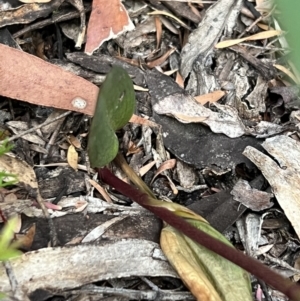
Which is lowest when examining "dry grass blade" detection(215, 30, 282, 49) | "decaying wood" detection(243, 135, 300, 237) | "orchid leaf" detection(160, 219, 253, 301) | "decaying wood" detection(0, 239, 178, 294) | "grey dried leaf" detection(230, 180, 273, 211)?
"decaying wood" detection(0, 239, 178, 294)

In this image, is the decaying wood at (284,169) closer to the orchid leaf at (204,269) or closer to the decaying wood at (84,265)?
the orchid leaf at (204,269)

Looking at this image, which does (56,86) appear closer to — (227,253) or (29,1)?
(29,1)

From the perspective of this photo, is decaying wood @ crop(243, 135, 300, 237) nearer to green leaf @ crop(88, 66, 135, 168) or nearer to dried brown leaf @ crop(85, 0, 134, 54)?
green leaf @ crop(88, 66, 135, 168)

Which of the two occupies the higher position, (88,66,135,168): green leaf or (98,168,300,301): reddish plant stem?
(88,66,135,168): green leaf

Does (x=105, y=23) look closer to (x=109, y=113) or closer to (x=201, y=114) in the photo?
(x=201, y=114)

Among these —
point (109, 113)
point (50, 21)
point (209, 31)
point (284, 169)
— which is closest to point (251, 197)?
point (284, 169)

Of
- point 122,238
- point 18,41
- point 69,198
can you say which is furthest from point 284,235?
point 18,41

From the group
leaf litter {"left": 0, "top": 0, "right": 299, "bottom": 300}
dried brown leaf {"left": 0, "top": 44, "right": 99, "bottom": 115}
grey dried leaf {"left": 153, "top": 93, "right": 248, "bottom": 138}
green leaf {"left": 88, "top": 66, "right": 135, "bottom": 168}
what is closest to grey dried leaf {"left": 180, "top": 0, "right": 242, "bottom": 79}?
leaf litter {"left": 0, "top": 0, "right": 299, "bottom": 300}
